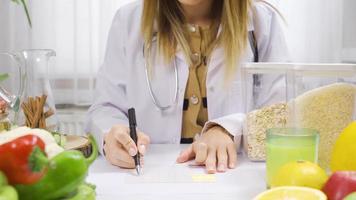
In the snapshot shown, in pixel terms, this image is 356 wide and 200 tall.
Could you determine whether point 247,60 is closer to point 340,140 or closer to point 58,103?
point 340,140

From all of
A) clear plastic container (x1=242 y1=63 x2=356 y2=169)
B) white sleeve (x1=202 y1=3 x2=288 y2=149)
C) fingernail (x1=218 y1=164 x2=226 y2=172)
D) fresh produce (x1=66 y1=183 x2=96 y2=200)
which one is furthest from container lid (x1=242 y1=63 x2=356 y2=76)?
white sleeve (x1=202 y1=3 x2=288 y2=149)

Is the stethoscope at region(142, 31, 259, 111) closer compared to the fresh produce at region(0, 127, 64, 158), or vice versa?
the fresh produce at region(0, 127, 64, 158)

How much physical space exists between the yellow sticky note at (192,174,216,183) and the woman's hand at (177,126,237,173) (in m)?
0.02

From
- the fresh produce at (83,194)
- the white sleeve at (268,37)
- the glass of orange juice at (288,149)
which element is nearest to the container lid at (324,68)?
the glass of orange juice at (288,149)

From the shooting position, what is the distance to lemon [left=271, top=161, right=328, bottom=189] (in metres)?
0.60

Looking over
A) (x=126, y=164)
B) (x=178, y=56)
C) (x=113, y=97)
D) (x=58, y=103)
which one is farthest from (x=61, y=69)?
(x=126, y=164)

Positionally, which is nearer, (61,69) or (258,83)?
(258,83)

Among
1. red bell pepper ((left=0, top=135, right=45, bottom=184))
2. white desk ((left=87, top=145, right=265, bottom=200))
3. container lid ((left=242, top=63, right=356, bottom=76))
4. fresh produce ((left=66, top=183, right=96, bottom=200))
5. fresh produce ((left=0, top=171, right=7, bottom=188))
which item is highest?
container lid ((left=242, top=63, right=356, bottom=76))

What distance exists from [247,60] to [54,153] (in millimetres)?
872

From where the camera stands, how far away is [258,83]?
0.87 m

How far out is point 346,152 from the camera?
671mm

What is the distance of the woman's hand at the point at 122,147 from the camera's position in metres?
0.86

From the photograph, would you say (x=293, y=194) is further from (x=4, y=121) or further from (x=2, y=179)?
(x=4, y=121)

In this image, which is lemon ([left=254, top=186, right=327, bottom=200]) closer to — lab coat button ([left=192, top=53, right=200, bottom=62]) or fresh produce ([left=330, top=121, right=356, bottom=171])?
fresh produce ([left=330, top=121, right=356, bottom=171])
